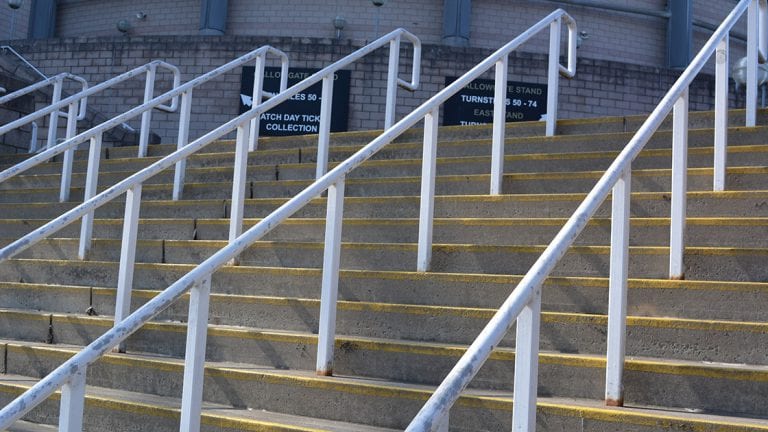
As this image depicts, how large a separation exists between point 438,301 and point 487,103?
24.7ft

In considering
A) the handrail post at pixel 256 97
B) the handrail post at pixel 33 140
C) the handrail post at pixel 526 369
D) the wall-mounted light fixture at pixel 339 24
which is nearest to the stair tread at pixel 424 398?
the handrail post at pixel 526 369

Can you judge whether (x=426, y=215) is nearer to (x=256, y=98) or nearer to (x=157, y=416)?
(x=157, y=416)

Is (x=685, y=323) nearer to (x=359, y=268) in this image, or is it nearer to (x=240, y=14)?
(x=359, y=268)

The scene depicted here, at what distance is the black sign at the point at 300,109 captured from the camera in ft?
36.1

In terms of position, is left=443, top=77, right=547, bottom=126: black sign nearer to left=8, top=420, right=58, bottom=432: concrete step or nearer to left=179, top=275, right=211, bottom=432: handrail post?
left=8, top=420, right=58, bottom=432: concrete step

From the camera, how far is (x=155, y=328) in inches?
163

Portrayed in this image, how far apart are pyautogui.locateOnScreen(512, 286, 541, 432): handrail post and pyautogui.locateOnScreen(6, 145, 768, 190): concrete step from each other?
2498 millimetres

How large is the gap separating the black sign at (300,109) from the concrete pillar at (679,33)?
5815 mm

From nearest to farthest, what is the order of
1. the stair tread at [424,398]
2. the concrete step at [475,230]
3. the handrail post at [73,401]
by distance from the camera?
the handrail post at [73,401] → the stair tread at [424,398] → the concrete step at [475,230]

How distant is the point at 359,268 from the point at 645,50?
36.7 feet

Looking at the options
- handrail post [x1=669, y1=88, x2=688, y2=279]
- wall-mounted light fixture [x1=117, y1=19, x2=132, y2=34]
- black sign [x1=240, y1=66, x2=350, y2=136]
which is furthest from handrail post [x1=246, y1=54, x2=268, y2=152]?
wall-mounted light fixture [x1=117, y1=19, x2=132, y2=34]

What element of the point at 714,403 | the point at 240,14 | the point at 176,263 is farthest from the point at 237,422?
the point at 240,14

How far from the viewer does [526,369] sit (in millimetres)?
2346

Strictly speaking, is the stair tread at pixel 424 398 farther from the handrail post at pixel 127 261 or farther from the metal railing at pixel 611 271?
the handrail post at pixel 127 261
